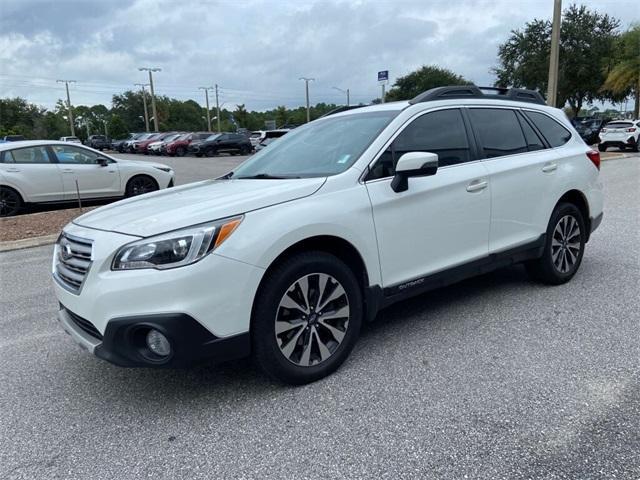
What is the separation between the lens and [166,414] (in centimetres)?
299

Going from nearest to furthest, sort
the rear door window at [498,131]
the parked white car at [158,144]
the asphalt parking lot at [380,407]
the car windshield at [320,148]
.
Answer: the asphalt parking lot at [380,407], the car windshield at [320,148], the rear door window at [498,131], the parked white car at [158,144]

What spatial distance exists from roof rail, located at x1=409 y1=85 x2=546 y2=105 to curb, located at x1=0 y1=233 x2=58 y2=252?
6289 millimetres

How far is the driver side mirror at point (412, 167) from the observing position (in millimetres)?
3385

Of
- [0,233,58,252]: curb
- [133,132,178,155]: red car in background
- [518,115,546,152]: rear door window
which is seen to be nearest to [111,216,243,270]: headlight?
[518,115,546,152]: rear door window

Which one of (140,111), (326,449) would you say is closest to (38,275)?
(326,449)

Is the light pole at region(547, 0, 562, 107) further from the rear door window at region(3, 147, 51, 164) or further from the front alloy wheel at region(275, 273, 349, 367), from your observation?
the front alloy wheel at region(275, 273, 349, 367)

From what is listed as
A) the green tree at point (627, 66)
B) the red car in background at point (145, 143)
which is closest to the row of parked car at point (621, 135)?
the green tree at point (627, 66)

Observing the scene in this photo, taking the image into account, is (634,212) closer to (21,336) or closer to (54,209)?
(21,336)

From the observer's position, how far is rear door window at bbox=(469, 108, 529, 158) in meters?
4.30

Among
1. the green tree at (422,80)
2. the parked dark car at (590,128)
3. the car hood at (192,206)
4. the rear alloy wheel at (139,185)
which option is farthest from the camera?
the green tree at (422,80)

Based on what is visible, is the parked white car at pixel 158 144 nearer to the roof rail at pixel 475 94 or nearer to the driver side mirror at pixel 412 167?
the roof rail at pixel 475 94

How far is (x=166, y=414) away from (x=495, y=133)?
11.0 ft

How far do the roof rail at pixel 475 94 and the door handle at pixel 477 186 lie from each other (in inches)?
28.5

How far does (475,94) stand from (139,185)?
30.1 feet
